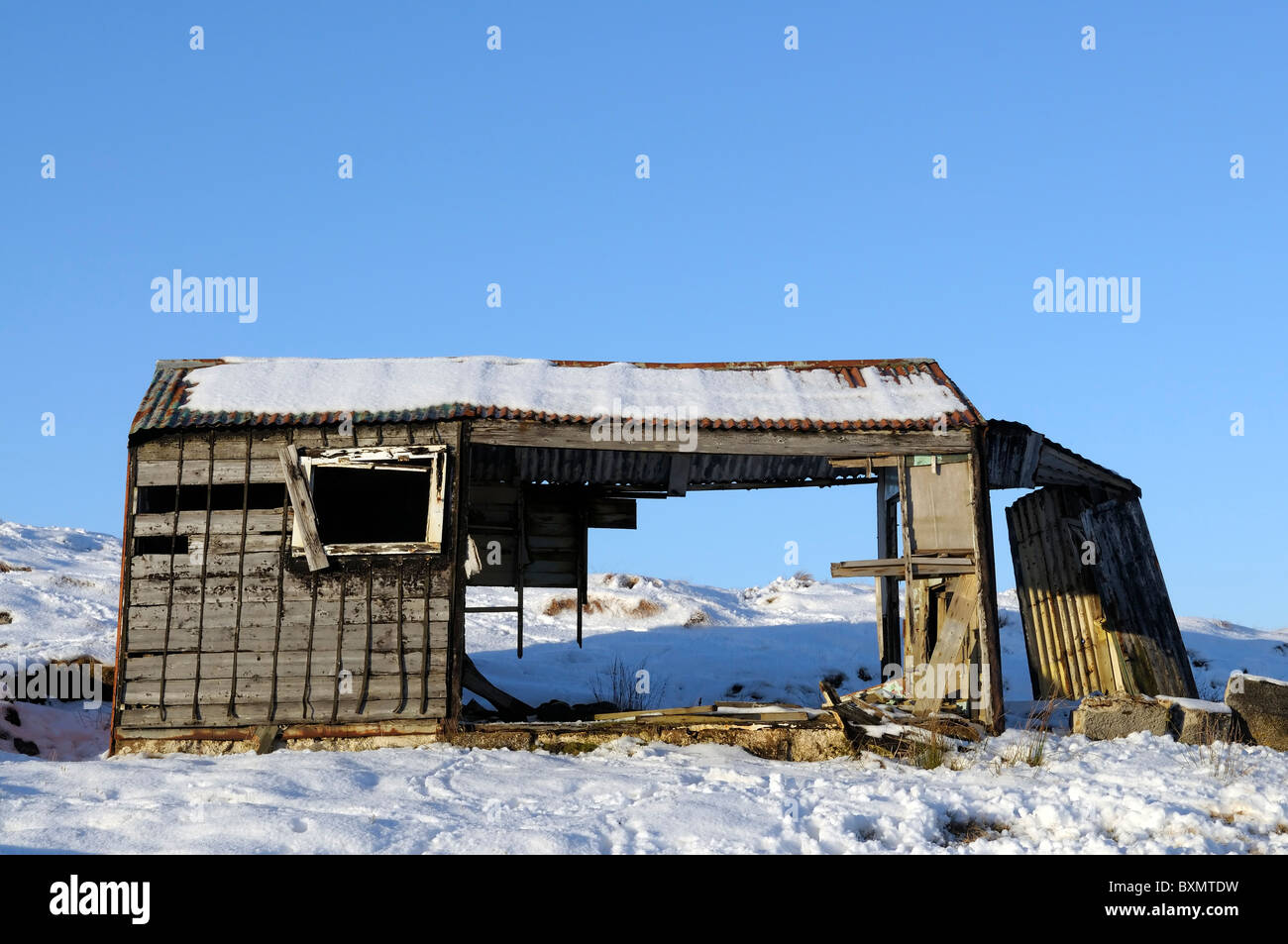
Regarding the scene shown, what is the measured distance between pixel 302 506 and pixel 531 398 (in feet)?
8.90

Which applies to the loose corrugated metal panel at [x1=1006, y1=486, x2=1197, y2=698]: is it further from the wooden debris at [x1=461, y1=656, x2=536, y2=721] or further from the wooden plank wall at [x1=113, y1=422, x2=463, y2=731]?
the wooden plank wall at [x1=113, y1=422, x2=463, y2=731]

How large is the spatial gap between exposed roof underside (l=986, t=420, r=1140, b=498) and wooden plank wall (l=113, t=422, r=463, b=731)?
6455mm

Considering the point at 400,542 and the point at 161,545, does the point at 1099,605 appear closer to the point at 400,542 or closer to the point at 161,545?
the point at 400,542

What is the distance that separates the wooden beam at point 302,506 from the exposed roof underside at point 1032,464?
761 centimetres

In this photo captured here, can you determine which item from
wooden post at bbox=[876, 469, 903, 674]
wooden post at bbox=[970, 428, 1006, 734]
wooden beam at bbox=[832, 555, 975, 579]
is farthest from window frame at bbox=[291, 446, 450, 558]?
wooden post at bbox=[876, 469, 903, 674]

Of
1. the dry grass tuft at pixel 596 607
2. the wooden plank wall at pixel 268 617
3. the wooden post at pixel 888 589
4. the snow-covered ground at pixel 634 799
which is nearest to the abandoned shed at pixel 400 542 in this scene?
the wooden plank wall at pixel 268 617

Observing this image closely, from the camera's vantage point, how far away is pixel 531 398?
506 inches

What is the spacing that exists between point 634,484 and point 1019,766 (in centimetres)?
718

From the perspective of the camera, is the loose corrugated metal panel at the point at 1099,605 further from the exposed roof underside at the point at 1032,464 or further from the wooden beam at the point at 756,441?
the wooden beam at the point at 756,441

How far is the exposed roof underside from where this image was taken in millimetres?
13867

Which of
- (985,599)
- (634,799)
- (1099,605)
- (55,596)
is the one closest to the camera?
(634,799)

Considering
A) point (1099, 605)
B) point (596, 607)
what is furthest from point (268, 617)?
point (596, 607)
